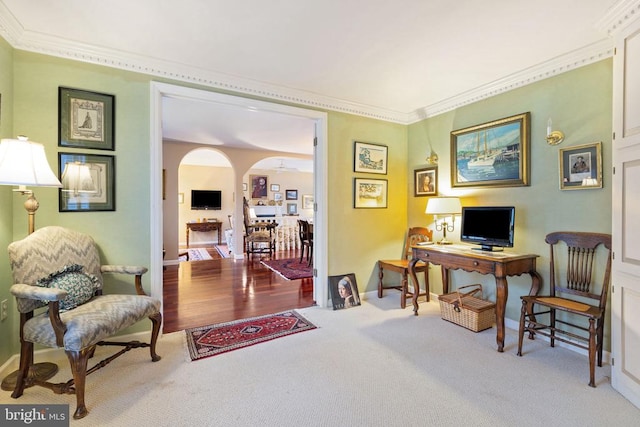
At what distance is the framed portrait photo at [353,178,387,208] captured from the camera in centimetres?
381

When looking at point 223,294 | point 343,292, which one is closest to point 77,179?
point 223,294

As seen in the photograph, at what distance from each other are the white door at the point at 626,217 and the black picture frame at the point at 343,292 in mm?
2279

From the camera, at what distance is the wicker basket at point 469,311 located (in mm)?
2857

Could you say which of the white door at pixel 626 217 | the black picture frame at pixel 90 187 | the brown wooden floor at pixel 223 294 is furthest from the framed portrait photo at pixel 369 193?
the black picture frame at pixel 90 187

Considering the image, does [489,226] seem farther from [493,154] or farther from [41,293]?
[41,293]

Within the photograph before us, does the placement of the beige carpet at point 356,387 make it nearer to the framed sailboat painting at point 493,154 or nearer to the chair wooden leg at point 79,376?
the chair wooden leg at point 79,376

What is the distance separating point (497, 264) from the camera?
2523mm

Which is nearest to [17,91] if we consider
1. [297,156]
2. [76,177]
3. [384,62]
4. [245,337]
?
[76,177]

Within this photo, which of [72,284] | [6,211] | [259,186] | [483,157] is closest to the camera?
[72,284]

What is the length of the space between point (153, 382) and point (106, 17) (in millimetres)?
2592

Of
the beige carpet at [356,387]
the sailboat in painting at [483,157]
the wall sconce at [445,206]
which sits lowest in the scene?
the beige carpet at [356,387]

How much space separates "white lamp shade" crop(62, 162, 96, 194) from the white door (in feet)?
12.9

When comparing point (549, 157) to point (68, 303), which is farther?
point (549, 157)

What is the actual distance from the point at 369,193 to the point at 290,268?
8.33 feet
